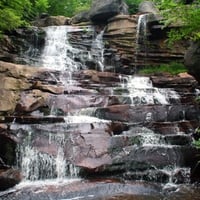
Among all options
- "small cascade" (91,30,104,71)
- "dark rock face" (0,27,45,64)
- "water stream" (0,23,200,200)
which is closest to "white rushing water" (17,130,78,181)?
"water stream" (0,23,200,200)

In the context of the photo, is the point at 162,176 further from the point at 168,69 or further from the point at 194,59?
the point at 168,69

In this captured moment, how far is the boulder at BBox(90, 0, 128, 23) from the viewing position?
22328mm

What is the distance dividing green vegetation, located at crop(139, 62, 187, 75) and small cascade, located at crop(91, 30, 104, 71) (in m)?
2.23

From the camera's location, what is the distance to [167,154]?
1020 cm

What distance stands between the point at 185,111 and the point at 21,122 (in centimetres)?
578

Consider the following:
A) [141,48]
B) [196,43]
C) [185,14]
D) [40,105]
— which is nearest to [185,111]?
[196,43]

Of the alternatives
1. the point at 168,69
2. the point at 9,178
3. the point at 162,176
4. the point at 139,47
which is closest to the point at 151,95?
the point at 168,69

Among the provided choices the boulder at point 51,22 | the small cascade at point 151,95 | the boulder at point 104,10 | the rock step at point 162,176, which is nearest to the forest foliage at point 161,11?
the boulder at point 51,22

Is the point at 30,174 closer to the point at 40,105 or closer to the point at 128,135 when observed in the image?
the point at 128,135

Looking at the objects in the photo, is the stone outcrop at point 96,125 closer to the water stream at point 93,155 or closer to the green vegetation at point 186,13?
the water stream at point 93,155

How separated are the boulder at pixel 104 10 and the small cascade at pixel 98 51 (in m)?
1.36

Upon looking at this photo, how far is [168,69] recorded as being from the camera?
19.9m

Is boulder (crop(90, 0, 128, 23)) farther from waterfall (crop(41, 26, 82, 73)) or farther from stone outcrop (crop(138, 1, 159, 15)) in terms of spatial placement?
stone outcrop (crop(138, 1, 159, 15))

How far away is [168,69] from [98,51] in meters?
4.02
